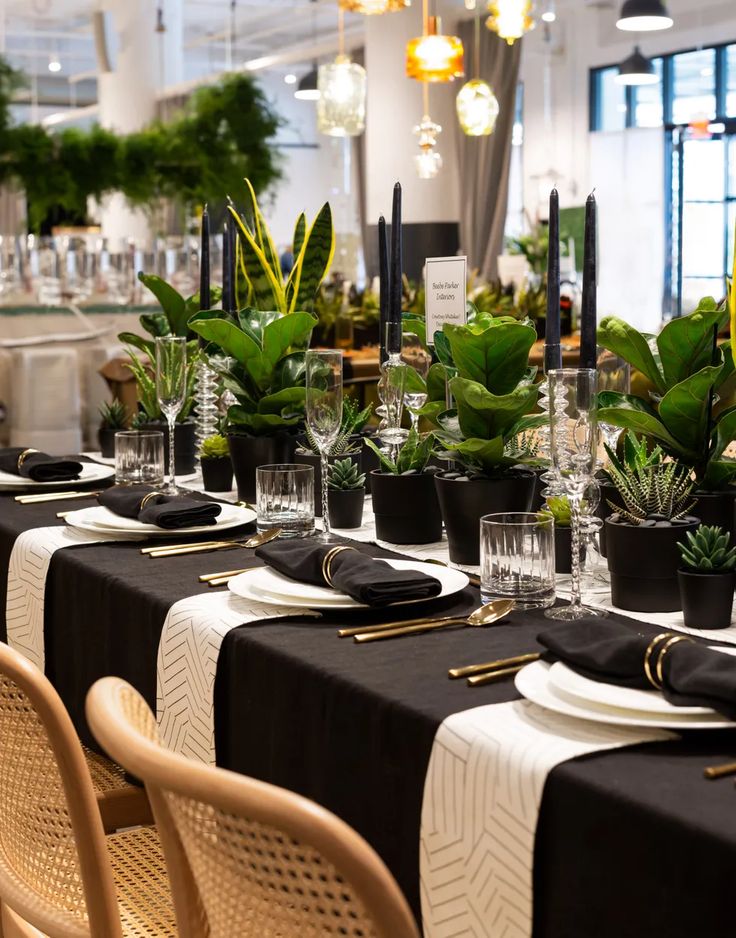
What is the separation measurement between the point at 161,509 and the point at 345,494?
11.6 inches

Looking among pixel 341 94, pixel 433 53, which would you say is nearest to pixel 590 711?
pixel 433 53

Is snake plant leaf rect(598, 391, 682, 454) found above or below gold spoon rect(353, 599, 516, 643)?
above

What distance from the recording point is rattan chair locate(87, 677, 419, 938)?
0.83m

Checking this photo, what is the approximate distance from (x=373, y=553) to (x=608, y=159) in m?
11.0

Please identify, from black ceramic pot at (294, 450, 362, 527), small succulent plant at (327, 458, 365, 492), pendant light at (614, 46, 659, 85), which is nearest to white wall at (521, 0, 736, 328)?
pendant light at (614, 46, 659, 85)

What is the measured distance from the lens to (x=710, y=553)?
1.44 meters

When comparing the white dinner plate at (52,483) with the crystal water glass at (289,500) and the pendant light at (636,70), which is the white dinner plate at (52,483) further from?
the pendant light at (636,70)

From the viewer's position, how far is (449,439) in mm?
1847

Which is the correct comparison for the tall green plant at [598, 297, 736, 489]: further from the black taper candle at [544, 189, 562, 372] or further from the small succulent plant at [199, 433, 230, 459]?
the small succulent plant at [199, 433, 230, 459]

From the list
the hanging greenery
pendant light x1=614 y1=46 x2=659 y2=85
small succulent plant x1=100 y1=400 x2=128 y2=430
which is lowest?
small succulent plant x1=100 y1=400 x2=128 y2=430

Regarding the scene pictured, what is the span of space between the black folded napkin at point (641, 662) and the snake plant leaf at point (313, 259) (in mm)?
1464

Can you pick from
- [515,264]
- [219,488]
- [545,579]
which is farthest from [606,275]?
[545,579]

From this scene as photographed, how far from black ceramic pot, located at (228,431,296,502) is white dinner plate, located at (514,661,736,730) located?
1154mm

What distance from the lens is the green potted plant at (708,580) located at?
1.43 m
